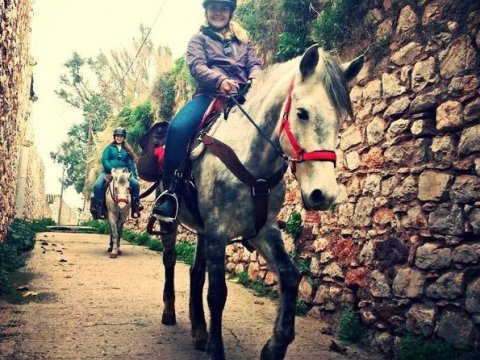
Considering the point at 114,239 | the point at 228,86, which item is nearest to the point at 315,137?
the point at 228,86

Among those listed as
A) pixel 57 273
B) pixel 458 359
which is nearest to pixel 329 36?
pixel 458 359

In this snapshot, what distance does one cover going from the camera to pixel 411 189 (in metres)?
3.85

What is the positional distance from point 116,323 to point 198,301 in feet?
3.66

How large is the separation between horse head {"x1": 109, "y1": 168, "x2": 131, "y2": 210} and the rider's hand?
733 cm

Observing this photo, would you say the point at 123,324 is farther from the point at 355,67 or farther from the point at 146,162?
the point at 355,67

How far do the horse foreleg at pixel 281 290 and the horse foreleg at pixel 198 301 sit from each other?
0.85 metres

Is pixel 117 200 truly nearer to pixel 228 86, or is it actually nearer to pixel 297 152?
pixel 228 86

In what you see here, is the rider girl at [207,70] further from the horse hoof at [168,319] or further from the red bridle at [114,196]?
the red bridle at [114,196]

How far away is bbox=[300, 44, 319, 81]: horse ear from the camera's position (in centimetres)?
265

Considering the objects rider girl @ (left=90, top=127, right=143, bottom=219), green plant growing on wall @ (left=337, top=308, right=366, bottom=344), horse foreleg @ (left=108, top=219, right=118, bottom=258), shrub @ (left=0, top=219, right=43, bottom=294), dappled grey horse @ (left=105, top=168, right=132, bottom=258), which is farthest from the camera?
rider girl @ (left=90, top=127, right=143, bottom=219)

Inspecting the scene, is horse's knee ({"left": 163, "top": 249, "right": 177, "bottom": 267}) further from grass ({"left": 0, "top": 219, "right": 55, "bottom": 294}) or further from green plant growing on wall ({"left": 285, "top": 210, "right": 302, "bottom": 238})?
grass ({"left": 0, "top": 219, "right": 55, "bottom": 294})

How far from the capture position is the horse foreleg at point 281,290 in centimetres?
299

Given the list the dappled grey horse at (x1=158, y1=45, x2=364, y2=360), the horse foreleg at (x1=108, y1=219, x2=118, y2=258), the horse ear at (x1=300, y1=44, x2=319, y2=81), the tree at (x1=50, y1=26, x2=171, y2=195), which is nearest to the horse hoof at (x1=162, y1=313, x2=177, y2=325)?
the dappled grey horse at (x1=158, y1=45, x2=364, y2=360)

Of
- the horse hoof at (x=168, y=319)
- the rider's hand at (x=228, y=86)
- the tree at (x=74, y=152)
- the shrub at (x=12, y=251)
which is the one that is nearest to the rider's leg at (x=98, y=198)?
the shrub at (x=12, y=251)
